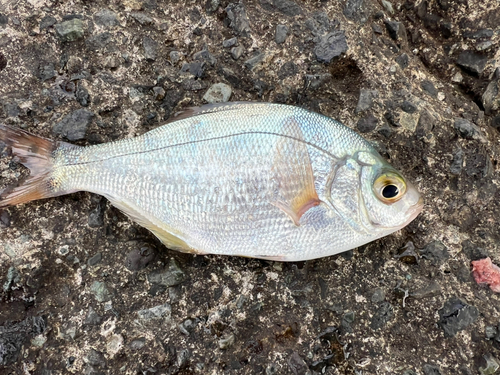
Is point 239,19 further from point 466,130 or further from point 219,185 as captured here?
point 466,130

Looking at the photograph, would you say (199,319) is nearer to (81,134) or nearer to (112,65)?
(81,134)

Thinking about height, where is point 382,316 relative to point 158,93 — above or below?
below

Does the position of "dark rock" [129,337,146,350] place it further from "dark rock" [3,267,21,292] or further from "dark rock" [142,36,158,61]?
"dark rock" [142,36,158,61]

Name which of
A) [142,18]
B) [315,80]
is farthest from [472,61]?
[142,18]

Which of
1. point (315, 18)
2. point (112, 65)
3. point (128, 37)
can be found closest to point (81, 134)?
point (112, 65)

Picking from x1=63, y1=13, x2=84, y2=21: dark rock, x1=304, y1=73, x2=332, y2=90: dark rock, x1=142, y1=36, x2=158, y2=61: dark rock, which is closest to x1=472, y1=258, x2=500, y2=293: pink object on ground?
x1=304, y1=73, x2=332, y2=90: dark rock

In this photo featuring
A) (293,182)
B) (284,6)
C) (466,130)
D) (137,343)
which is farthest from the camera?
(284,6)

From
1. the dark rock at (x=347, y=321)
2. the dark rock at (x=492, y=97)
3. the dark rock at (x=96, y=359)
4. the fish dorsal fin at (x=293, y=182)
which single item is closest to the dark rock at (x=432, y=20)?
the dark rock at (x=492, y=97)
